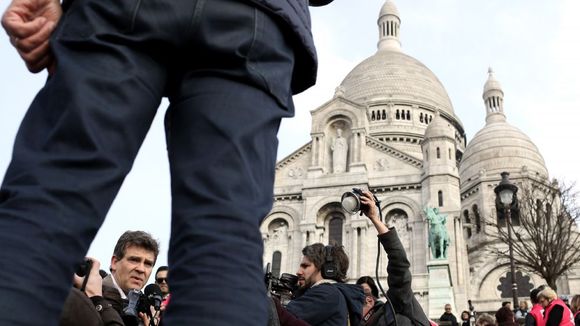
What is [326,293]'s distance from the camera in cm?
450

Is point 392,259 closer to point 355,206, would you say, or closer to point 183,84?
point 355,206

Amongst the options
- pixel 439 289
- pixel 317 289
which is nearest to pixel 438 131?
pixel 439 289

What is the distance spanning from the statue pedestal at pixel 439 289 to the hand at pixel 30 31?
80.3 feet

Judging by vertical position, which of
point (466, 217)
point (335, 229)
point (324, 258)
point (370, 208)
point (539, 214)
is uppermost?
point (466, 217)

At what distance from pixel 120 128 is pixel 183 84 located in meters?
0.20

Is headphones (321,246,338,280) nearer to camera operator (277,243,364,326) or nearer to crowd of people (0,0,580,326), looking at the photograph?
camera operator (277,243,364,326)

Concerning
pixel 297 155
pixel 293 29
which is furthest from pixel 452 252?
pixel 293 29

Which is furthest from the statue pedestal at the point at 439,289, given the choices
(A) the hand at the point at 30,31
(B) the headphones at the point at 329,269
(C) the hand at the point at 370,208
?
(A) the hand at the point at 30,31

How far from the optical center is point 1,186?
1316mm

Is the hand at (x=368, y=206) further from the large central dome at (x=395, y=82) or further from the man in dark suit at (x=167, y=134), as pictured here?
the large central dome at (x=395, y=82)

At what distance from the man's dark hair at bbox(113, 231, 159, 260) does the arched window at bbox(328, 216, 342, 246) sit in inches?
1094

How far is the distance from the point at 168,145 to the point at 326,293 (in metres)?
3.13

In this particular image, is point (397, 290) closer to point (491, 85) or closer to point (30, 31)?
point (30, 31)

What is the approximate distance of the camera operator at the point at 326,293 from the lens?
4383 millimetres
